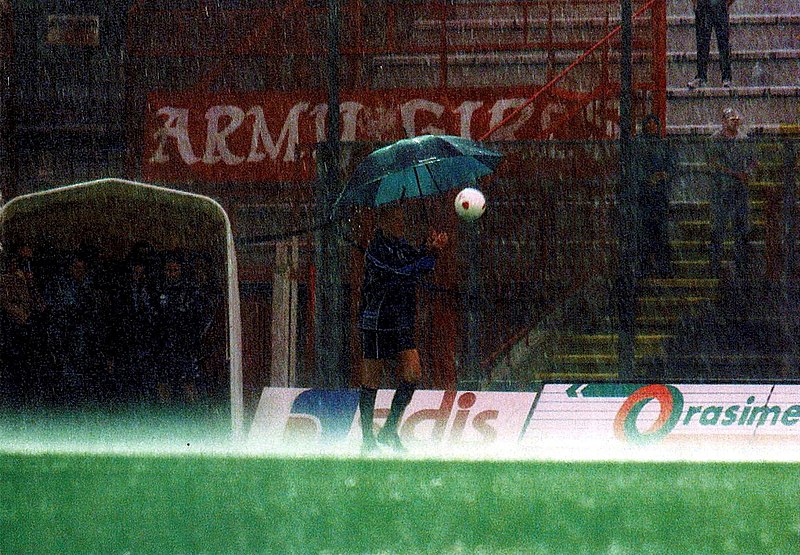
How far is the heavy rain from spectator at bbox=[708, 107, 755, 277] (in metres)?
0.03

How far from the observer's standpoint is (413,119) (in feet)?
49.2

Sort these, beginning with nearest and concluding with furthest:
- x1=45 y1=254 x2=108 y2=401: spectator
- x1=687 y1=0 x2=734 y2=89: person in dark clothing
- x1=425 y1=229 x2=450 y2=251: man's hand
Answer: x1=425 y1=229 x2=450 y2=251: man's hand, x1=45 y1=254 x2=108 y2=401: spectator, x1=687 y1=0 x2=734 y2=89: person in dark clothing

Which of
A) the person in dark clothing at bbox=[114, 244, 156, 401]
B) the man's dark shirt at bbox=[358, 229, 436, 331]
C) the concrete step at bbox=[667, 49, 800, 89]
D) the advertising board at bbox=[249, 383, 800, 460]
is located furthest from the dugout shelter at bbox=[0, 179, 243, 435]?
the concrete step at bbox=[667, 49, 800, 89]

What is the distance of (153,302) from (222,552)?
13.9ft

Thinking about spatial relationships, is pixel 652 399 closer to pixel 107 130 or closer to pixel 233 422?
pixel 233 422

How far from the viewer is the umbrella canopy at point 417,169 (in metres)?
10.4

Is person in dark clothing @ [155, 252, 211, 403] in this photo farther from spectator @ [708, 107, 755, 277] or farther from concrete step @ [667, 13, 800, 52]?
concrete step @ [667, 13, 800, 52]

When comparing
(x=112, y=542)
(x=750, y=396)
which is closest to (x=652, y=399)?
(x=750, y=396)

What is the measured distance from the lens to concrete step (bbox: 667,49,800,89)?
654 inches

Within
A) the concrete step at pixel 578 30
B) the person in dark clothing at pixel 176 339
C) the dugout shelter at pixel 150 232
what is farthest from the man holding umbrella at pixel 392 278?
the concrete step at pixel 578 30

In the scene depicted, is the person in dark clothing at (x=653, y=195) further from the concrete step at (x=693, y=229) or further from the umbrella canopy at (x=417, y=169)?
the concrete step at (x=693, y=229)

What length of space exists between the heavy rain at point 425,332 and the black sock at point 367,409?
0.02m

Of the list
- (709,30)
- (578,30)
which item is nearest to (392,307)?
(709,30)

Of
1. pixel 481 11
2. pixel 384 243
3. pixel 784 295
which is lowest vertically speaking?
pixel 784 295
